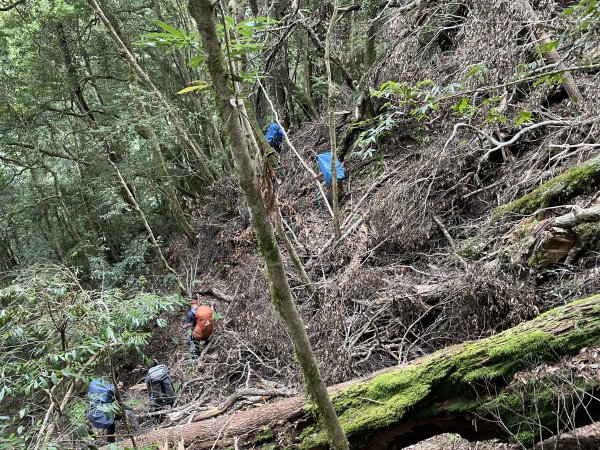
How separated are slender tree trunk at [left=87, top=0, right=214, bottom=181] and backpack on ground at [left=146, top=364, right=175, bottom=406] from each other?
5395mm

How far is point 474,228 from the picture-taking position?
5.74 metres

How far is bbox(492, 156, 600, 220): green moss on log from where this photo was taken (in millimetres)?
4402

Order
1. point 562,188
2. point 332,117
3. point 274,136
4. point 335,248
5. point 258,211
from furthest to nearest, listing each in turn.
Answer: point 274,136 → point 335,248 → point 332,117 → point 562,188 → point 258,211

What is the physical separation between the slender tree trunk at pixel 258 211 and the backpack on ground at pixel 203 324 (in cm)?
566

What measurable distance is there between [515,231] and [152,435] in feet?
14.4

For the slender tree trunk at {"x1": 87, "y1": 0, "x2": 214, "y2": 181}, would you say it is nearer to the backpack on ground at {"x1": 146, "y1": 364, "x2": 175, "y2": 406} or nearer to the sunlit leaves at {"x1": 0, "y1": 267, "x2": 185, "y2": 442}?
the backpack on ground at {"x1": 146, "y1": 364, "x2": 175, "y2": 406}

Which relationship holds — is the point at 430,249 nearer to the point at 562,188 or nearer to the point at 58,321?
the point at 562,188

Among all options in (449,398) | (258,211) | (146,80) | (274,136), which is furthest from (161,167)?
(449,398)

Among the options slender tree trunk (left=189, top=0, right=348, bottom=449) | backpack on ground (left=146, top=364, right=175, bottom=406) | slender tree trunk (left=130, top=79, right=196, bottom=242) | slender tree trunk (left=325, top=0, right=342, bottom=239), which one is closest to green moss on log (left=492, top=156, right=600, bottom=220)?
slender tree trunk (left=325, top=0, right=342, bottom=239)

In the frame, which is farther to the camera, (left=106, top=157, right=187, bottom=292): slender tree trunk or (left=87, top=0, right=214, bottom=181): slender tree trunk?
(left=106, top=157, right=187, bottom=292): slender tree trunk

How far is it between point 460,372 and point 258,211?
2.02m

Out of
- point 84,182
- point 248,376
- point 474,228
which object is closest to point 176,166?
point 84,182

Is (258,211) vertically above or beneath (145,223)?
above

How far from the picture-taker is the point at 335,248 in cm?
716
